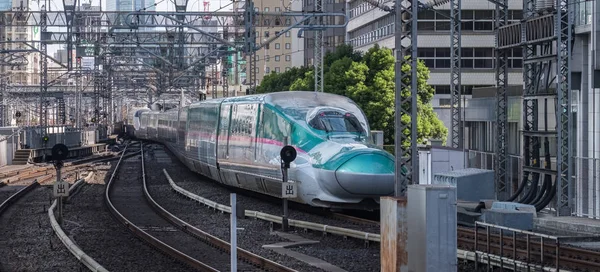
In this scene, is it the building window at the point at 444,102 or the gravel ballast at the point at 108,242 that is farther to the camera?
the building window at the point at 444,102

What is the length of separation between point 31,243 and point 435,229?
11096 mm

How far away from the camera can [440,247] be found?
15.5 meters

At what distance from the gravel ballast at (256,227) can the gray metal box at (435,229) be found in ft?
9.27

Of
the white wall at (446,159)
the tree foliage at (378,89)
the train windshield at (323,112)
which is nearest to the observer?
the train windshield at (323,112)

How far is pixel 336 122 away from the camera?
26859 mm

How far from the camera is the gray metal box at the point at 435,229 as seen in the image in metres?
15.5

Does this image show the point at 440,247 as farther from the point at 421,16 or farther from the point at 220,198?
the point at 421,16

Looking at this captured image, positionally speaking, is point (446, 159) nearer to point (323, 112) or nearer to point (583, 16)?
point (583, 16)

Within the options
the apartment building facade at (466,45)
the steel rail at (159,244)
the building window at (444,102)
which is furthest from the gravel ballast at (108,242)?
the building window at (444,102)

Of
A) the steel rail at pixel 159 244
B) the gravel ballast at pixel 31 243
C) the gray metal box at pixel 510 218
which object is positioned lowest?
the gravel ballast at pixel 31 243

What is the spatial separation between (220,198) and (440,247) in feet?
62.7

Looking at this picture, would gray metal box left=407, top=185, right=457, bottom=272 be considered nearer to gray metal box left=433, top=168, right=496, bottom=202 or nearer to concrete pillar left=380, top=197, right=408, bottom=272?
concrete pillar left=380, top=197, right=408, bottom=272

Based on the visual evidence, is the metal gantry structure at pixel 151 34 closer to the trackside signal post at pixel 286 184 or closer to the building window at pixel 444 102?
the building window at pixel 444 102

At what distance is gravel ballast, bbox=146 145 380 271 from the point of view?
1947 centimetres
